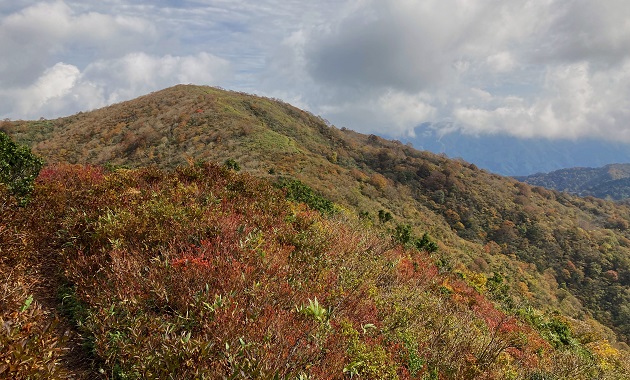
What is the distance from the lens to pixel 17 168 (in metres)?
10.2

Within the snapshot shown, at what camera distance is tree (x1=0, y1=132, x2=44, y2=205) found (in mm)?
9258

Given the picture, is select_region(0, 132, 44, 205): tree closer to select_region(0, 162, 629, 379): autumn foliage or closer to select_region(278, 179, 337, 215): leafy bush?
select_region(0, 162, 629, 379): autumn foliage

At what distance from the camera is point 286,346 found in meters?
4.95

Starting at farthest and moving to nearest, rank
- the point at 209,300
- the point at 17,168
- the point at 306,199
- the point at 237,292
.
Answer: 1. the point at 306,199
2. the point at 17,168
3. the point at 237,292
4. the point at 209,300

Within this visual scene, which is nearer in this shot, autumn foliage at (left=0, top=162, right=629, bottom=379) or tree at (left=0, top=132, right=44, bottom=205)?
autumn foliage at (left=0, top=162, right=629, bottom=379)

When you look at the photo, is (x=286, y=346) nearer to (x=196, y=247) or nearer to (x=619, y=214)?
(x=196, y=247)

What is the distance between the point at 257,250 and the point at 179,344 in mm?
3076

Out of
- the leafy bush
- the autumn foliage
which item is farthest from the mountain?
the leafy bush

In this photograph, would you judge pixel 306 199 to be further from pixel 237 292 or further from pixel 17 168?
pixel 237 292

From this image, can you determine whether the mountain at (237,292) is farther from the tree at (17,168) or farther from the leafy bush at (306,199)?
the tree at (17,168)

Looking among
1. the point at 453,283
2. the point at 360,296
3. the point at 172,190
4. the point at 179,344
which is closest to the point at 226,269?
the point at 179,344

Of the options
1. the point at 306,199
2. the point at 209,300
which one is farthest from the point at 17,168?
the point at 306,199

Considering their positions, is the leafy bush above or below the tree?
below

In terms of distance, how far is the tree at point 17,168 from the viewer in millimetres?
9258
